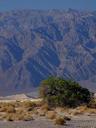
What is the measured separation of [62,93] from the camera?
6806 cm

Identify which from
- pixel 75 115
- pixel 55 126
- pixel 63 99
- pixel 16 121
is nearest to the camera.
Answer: pixel 55 126

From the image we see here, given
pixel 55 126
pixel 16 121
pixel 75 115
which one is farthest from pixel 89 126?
pixel 75 115

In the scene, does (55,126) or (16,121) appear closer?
(55,126)

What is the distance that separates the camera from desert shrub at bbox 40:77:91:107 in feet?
221

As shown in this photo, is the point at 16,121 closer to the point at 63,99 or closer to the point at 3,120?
the point at 3,120

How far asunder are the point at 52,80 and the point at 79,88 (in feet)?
11.4

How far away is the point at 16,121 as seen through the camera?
4438cm

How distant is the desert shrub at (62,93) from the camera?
67250 mm

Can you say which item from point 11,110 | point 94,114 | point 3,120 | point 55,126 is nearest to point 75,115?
point 94,114

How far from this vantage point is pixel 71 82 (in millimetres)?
70750

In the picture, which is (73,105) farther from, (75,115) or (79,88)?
(75,115)

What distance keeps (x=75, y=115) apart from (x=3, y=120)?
11.5 meters

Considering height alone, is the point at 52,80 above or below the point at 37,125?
above

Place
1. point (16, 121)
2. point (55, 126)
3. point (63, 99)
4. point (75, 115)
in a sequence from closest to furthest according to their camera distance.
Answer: point (55, 126) → point (16, 121) → point (75, 115) → point (63, 99)
